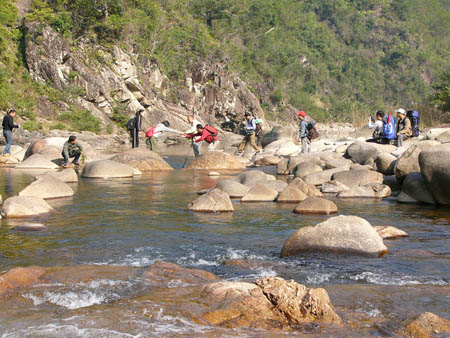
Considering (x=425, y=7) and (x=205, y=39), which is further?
(x=425, y=7)

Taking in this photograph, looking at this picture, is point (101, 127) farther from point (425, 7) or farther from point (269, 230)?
point (425, 7)

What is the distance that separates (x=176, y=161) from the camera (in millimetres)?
21406

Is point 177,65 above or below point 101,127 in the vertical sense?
above

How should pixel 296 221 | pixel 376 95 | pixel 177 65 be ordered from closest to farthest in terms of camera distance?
pixel 296 221, pixel 177 65, pixel 376 95

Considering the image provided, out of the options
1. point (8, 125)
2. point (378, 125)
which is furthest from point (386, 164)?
point (8, 125)

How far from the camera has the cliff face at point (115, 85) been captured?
38.1 metres

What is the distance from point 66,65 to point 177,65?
17.7 metres

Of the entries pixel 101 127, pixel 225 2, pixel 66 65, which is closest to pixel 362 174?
pixel 101 127

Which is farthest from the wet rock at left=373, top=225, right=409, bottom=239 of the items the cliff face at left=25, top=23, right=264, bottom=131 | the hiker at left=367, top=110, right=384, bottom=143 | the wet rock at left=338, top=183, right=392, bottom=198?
the cliff face at left=25, top=23, right=264, bottom=131

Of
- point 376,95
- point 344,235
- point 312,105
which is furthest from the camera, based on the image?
point 376,95

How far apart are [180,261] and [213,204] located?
330 cm

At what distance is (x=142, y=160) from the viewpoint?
55.5 ft

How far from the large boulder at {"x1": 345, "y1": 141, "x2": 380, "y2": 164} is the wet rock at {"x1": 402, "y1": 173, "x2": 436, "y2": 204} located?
4717mm

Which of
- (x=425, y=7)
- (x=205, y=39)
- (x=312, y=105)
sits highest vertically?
(x=425, y=7)
